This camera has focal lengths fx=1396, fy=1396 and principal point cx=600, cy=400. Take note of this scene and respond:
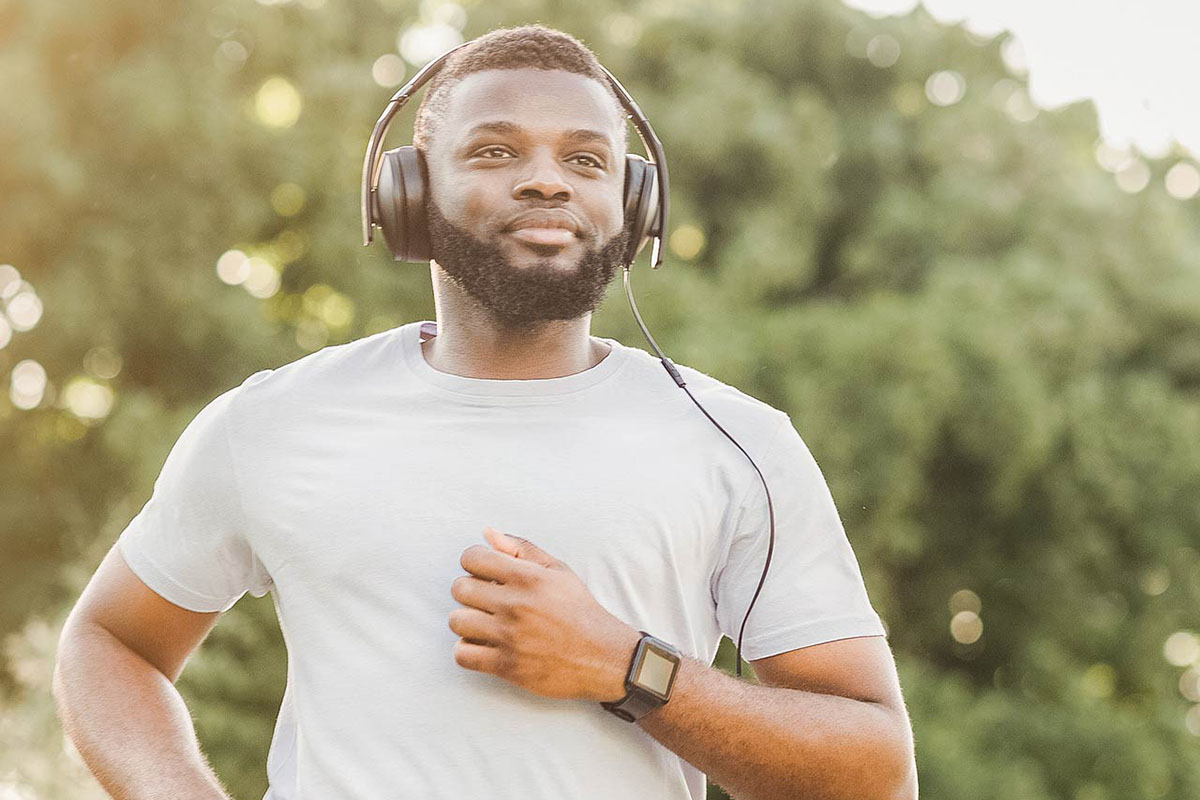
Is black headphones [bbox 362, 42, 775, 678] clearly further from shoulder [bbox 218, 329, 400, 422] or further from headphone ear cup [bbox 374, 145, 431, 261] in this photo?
shoulder [bbox 218, 329, 400, 422]

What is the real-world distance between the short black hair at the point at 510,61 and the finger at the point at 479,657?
69cm

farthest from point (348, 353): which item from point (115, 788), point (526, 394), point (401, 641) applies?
point (115, 788)

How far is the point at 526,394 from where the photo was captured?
171cm

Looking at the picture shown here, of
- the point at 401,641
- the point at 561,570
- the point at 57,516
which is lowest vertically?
the point at 57,516

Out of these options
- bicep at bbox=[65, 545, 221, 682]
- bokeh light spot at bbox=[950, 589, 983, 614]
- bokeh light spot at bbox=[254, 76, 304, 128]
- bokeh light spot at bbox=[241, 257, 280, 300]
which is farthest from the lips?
bokeh light spot at bbox=[950, 589, 983, 614]

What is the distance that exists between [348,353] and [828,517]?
2.10 ft

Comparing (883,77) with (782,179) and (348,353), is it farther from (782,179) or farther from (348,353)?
(348,353)

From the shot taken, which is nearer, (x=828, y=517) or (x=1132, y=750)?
(x=828, y=517)

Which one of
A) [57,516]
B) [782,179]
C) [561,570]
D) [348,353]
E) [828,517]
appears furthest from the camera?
[782,179]

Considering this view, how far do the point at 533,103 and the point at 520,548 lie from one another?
0.57m

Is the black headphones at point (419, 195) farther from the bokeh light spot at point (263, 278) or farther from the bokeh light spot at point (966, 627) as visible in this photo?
the bokeh light spot at point (966, 627)

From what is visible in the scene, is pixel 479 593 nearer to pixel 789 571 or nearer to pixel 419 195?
pixel 789 571

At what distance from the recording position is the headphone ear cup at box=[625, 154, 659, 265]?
1.85m

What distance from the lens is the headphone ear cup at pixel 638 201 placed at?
72.9 inches
